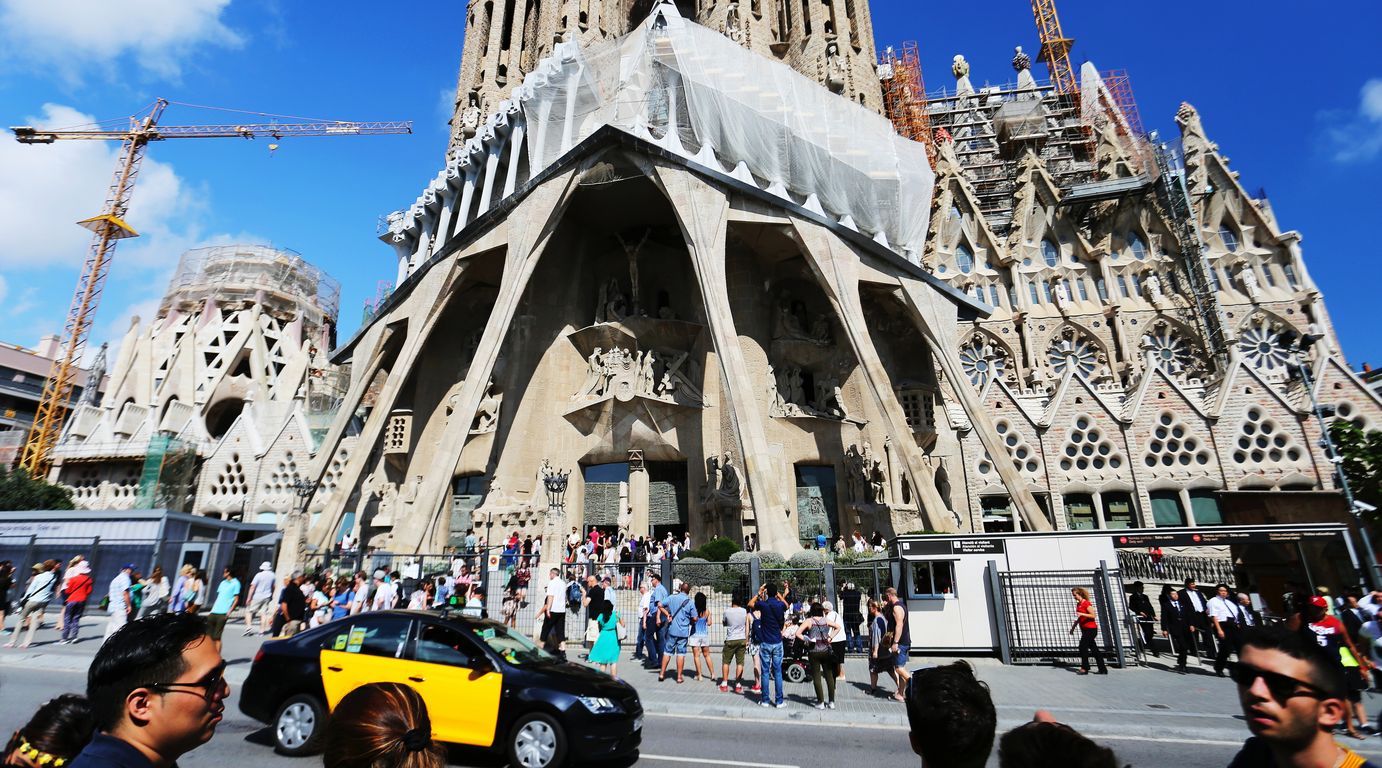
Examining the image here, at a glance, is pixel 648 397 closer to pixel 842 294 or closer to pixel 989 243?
pixel 842 294

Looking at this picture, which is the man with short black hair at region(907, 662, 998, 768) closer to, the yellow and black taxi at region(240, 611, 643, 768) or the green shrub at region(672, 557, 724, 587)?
the yellow and black taxi at region(240, 611, 643, 768)

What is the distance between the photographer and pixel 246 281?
4219 centimetres

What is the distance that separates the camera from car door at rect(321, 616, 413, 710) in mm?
5738

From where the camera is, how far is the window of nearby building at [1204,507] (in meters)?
24.2

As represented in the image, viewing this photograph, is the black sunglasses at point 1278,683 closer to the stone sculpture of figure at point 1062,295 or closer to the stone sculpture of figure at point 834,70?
the stone sculpture of figure at point 834,70

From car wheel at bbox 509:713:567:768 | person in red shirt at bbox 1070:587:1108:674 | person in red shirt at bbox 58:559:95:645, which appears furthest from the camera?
person in red shirt at bbox 58:559:95:645

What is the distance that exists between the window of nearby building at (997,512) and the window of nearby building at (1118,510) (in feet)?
10.8

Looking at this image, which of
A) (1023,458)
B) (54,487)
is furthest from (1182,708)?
(54,487)

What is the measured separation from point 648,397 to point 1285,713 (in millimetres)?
20642

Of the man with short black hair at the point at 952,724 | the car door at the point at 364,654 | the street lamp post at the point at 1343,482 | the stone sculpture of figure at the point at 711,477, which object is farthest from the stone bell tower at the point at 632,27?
the man with short black hair at the point at 952,724

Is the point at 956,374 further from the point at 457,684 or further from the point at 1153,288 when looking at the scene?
the point at 457,684

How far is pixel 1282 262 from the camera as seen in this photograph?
99.5ft

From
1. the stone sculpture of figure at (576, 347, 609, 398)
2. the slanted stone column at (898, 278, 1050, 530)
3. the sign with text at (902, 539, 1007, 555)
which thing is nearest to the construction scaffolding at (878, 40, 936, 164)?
the slanted stone column at (898, 278, 1050, 530)

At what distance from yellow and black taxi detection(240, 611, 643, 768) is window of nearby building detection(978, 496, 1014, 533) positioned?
24310 mm
